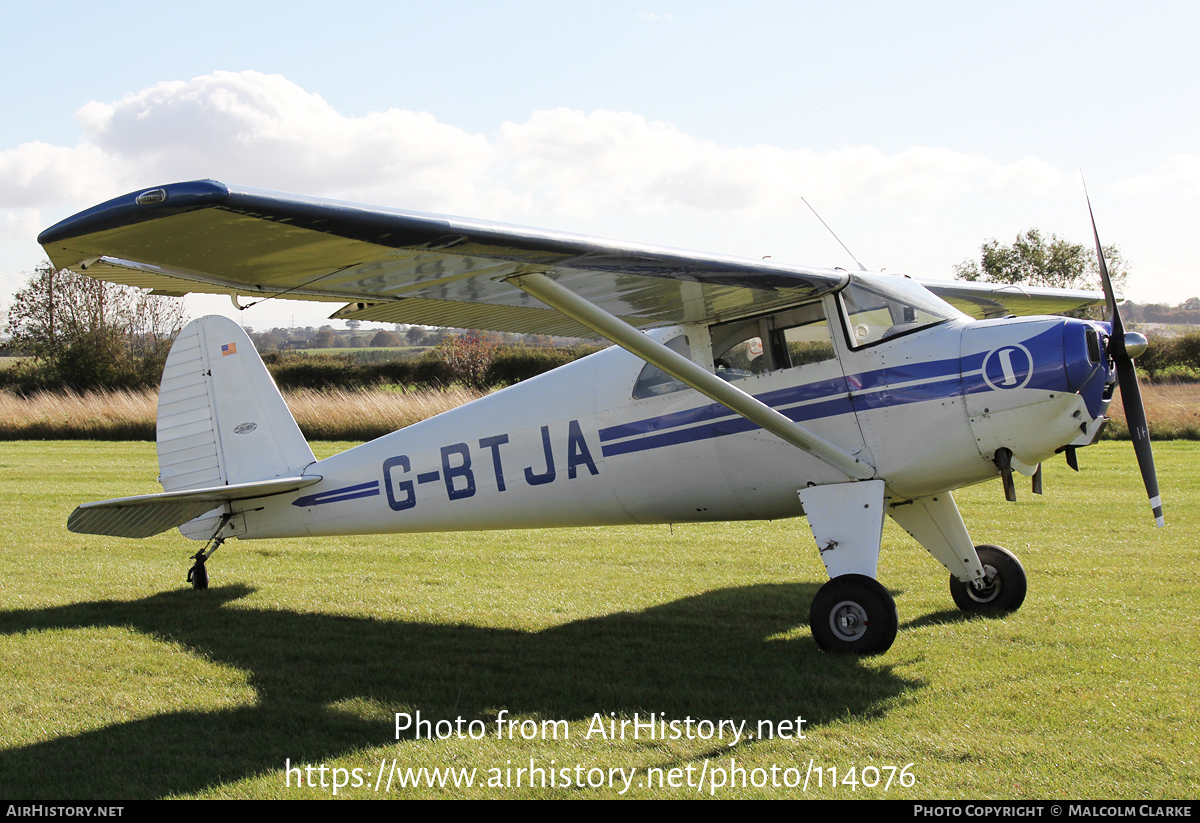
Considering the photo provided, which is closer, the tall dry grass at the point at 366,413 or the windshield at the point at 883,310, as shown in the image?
the windshield at the point at 883,310

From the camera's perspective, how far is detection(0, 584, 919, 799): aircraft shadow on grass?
13.7 ft

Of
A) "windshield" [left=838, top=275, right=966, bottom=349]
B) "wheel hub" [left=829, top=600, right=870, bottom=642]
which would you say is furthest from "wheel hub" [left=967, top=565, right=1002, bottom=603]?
"windshield" [left=838, top=275, right=966, bottom=349]

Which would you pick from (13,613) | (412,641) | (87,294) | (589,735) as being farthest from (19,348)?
(589,735)

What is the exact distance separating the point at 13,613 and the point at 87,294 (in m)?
32.7

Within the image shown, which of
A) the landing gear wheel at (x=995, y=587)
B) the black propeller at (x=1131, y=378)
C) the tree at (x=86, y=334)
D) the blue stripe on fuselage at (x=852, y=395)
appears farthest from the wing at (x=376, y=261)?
the tree at (x=86, y=334)

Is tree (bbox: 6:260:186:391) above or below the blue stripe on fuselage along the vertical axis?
above

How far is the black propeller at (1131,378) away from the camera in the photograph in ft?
18.2

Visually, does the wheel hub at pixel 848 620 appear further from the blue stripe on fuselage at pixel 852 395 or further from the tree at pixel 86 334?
the tree at pixel 86 334

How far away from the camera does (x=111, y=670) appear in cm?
560

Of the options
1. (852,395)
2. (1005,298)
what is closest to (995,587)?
(852,395)

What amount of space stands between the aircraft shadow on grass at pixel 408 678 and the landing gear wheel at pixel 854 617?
108 mm

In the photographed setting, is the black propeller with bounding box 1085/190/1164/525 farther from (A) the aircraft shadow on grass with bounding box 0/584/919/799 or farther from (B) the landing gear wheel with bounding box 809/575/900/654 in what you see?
(A) the aircraft shadow on grass with bounding box 0/584/919/799

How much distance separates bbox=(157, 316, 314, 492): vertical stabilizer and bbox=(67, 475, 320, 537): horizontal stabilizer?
0.25m
